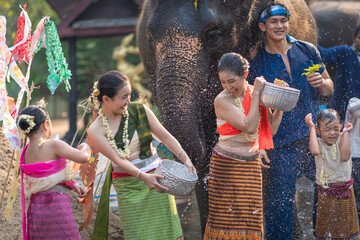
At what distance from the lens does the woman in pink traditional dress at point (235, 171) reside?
13.0ft

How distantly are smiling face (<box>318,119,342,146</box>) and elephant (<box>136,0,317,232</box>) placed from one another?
875 mm

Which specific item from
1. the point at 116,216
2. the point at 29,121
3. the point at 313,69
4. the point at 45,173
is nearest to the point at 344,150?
the point at 313,69

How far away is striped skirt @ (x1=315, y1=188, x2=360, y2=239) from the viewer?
183 inches

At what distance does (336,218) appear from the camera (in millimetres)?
4656

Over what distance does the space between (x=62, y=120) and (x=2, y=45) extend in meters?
18.7

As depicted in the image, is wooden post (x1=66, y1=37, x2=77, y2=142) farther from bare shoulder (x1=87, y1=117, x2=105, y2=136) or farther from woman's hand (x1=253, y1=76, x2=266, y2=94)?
woman's hand (x1=253, y1=76, x2=266, y2=94)

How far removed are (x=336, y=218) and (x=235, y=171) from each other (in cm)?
112

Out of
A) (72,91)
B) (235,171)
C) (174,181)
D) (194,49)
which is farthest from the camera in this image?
(72,91)

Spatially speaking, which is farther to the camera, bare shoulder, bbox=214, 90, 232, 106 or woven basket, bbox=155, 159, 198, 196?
bare shoulder, bbox=214, 90, 232, 106

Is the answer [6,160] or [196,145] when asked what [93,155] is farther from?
[6,160]

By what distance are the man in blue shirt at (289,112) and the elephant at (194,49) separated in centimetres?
25

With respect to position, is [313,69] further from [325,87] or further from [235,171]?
[235,171]

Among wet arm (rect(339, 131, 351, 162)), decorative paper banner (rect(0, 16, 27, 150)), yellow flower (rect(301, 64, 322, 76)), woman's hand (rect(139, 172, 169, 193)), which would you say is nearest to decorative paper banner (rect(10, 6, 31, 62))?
decorative paper banner (rect(0, 16, 27, 150))

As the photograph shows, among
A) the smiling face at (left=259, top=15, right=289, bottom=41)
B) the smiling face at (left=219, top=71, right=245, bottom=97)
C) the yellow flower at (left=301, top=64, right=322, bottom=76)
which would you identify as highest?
the smiling face at (left=259, top=15, right=289, bottom=41)
